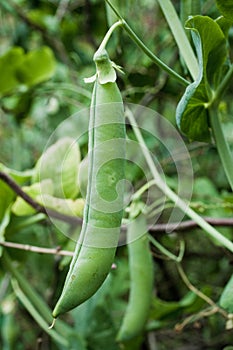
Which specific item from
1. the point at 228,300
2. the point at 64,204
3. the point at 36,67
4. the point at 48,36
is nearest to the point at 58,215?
the point at 64,204

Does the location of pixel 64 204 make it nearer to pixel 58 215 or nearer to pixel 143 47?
pixel 58 215

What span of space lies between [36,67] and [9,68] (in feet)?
0.19

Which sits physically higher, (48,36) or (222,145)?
(222,145)

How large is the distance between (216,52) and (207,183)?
0.61 metres

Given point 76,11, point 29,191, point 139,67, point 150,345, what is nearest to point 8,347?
point 150,345

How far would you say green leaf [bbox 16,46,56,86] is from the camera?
1.21 metres

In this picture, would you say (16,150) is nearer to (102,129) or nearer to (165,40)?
(165,40)

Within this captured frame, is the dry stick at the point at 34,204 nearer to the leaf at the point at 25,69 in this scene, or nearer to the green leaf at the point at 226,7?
the green leaf at the point at 226,7

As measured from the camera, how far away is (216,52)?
579 mm

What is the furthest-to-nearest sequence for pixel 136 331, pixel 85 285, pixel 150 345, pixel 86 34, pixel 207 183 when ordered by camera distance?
pixel 86 34 < pixel 207 183 < pixel 150 345 < pixel 136 331 < pixel 85 285

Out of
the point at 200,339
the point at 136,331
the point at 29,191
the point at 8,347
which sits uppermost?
the point at 29,191

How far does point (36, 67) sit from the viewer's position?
4.02ft

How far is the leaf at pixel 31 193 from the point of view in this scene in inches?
32.9

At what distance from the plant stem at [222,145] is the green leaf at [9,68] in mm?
685
